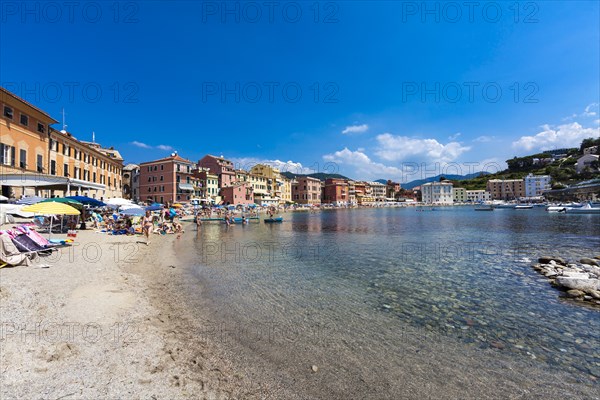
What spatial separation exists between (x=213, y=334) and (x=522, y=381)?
21.0ft

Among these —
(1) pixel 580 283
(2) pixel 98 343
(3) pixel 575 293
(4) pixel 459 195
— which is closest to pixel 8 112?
(2) pixel 98 343

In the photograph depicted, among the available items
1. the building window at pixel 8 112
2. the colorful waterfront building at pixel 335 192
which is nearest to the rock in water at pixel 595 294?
the building window at pixel 8 112

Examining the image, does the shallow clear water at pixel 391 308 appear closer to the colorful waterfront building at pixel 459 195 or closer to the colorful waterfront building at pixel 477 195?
the colorful waterfront building at pixel 477 195

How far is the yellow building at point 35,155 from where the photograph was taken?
928 inches

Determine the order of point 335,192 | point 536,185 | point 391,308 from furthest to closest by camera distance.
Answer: point 536,185
point 335,192
point 391,308

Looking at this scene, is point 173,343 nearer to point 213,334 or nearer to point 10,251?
point 213,334

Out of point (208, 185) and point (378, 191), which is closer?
point (208, 185)

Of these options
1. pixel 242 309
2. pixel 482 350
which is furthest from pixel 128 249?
pixel 482 350

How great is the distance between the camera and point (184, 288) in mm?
10367

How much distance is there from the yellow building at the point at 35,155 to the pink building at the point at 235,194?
3765cm

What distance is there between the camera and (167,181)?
209 ft

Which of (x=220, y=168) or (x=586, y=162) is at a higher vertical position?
(x=586, y=162)

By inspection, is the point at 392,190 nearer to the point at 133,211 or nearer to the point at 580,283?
the point at 133,211

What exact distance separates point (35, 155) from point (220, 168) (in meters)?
52.6
